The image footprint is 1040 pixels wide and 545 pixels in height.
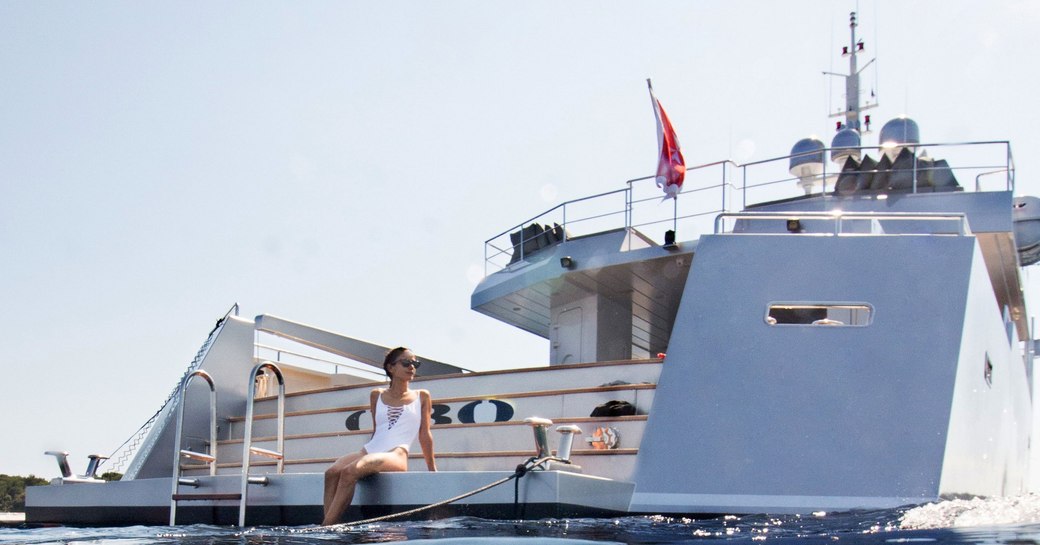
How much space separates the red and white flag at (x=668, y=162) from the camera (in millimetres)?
9930

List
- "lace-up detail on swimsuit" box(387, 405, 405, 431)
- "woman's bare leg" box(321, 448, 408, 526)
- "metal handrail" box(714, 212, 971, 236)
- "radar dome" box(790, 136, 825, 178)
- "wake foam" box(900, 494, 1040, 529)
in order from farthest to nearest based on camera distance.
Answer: "radar dome" box(790, 136, 825, 178), "metal handrail" box(714, 212, 971, 236), "lace-up detail on swimsuit" box(387, 405, 405, 431), "woman's bare leg" box(321, 448, 408, 526), "wake foam" box(900, 494, 1040, 529)

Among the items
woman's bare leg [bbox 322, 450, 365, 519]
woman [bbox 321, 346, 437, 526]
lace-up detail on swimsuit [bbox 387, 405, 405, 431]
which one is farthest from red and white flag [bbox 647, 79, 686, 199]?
woman's bare leg [bbox 322, 450, 365, 519]

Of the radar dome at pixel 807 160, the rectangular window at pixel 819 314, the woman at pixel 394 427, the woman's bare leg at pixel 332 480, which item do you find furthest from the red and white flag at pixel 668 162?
the woman's bare leg at pixel 332 480

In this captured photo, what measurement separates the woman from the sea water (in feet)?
1.96

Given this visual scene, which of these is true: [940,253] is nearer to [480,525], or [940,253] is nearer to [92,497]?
[480,525]

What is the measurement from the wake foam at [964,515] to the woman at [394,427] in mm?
3034

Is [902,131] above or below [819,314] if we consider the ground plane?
above

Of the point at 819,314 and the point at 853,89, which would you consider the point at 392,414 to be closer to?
the point at 819,314

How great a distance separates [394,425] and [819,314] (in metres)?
3.43

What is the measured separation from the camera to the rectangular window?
22.7ft

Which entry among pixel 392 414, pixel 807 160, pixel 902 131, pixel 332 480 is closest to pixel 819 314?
pixel 392 414

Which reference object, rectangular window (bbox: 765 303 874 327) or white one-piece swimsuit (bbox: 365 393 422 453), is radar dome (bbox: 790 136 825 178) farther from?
white one-piece swimsuit (bbox: 365 393 422 453)

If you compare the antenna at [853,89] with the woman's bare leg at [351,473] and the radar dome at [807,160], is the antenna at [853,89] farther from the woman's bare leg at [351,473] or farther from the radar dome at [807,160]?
the woman's bare leg at [351,473]

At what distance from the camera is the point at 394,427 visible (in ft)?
Answer: 22.6
